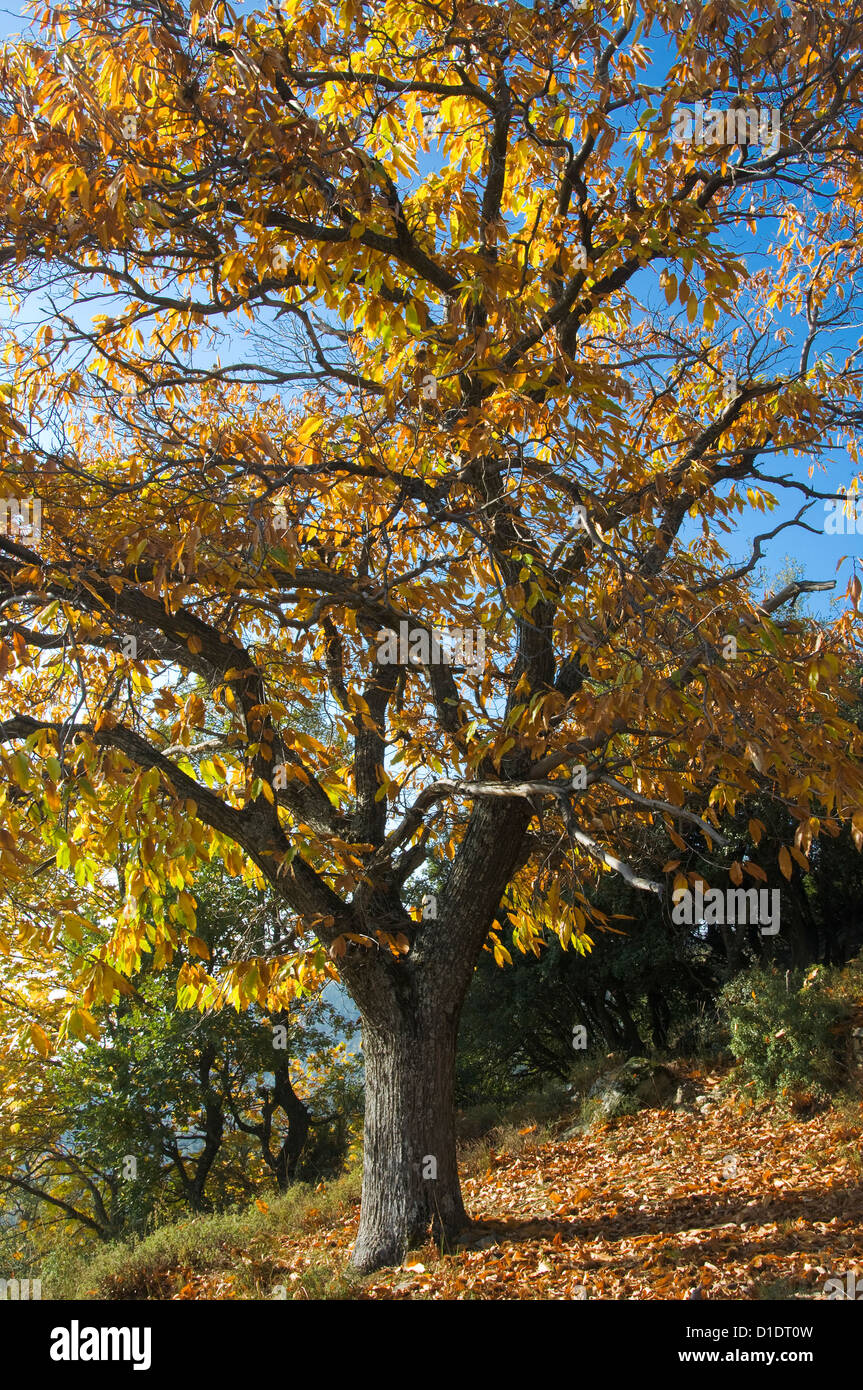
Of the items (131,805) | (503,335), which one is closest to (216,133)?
(503,335)

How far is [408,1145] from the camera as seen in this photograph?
18.4 ft

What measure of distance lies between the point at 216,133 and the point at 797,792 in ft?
14.8

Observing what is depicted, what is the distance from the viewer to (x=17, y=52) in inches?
204

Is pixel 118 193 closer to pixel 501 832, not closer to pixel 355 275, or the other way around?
pixel 355 275

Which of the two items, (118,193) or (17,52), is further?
(17,52)

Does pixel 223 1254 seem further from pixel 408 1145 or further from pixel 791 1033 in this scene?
pixel 791 1033

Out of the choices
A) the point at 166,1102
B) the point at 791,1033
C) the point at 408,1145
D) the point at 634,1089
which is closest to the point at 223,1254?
the point at 408,1145

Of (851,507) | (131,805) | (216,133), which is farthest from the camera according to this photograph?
(851,507)

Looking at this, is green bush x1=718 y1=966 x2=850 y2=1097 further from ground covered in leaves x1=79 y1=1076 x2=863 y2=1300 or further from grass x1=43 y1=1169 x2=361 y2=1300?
grass x1=43 y1=1169 x2=361 y2=1300

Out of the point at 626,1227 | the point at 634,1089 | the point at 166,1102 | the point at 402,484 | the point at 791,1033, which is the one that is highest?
Result: the point at 402,484

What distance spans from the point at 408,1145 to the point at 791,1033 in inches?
208

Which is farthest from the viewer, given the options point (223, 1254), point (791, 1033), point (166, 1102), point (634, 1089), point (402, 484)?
point (166, 1102)

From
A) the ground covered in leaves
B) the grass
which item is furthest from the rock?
the grass

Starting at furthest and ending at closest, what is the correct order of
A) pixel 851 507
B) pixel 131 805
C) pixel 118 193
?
pixel 851 507, pixel 131 805, pixel 118 193
